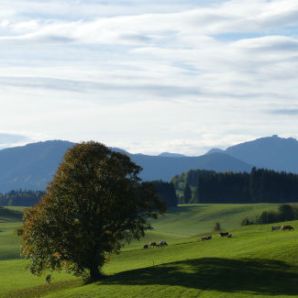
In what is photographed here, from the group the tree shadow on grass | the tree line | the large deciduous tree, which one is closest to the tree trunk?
the large deciduous tree

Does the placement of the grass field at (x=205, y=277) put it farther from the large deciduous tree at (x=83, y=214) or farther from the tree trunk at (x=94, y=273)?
the large deciduous tree at (x=83, y=214)

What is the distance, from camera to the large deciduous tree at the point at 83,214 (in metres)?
65.9

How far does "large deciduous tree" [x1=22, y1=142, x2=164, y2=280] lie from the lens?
2594 inches

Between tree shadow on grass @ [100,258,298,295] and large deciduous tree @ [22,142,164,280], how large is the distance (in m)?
4.26

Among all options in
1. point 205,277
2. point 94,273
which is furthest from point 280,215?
point 205,277

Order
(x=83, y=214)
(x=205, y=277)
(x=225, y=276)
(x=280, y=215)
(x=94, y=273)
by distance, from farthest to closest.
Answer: (x=280, y=215) → (x=94, y=273) → (x=83, y=214) → (x=205, y=277) → (x=225, y=276)

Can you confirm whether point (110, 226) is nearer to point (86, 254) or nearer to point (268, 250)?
point (86, 254)

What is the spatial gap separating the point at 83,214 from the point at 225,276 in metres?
17.0

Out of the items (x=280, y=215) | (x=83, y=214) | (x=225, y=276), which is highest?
(x=83, y=214)

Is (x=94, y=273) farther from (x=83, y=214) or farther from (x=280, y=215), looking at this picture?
(x=280, y=215)

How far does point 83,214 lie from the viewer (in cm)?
6688

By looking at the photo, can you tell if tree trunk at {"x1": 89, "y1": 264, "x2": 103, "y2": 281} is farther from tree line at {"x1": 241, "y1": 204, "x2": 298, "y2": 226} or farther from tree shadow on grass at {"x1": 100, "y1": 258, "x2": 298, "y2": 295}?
tree line at {"x1": 241, "y1": 204, "x2": 298, "y2": 226}

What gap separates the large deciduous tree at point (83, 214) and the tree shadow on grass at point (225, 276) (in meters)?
4.26

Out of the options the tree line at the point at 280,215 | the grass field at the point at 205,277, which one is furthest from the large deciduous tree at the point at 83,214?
the tree line at the point at 280,215
